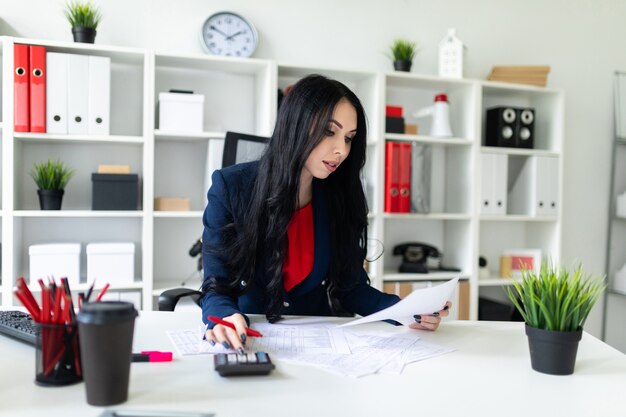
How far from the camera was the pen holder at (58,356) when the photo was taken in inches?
33.4

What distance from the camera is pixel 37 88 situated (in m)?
2.50

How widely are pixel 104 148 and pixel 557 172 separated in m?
2.61

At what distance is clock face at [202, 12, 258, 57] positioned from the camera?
2928mm

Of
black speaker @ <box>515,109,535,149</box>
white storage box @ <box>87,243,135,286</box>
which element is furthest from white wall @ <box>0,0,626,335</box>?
white storage box @ <box>87,243,135,286</box>

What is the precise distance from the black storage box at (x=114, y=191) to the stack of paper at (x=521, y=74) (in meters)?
2.17

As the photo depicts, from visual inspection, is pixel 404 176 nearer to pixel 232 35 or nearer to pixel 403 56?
pixel 403 56

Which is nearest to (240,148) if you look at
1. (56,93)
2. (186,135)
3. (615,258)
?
(186,135)

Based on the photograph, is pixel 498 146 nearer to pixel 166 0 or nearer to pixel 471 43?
pixel 471 43

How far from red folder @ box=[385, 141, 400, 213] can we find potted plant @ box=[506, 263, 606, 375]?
1.93 meters

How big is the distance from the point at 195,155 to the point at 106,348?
7.64ft

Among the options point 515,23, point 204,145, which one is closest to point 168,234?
point 204,145

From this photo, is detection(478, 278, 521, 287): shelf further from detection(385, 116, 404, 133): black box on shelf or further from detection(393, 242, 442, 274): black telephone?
detection(385, 116, 404, 133): black box on shelf

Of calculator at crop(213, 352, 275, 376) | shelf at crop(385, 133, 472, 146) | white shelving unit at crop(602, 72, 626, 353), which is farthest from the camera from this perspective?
white shelving unit at crop(602, 72, 626, 353)

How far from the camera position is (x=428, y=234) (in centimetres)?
345
